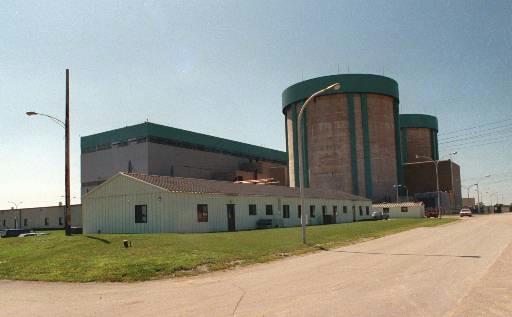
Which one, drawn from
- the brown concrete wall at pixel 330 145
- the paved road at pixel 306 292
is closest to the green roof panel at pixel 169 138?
the brown concrete wall at pixel 330 145

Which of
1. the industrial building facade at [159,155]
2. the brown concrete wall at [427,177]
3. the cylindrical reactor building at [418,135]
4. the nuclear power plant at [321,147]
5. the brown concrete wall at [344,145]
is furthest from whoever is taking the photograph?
the cylindrical reactor building at [418,135]

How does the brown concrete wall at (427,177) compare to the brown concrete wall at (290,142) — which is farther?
the brown concrete wall at (427,177)

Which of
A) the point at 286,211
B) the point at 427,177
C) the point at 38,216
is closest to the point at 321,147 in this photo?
the point at 427,177

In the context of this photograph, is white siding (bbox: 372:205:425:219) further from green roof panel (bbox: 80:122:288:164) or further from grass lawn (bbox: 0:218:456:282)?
grass lawn (bbox: 0:218:456:282)

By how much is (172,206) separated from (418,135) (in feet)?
376

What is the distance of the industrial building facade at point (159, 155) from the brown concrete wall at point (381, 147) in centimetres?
1990

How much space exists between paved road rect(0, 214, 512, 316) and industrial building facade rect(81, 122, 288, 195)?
72082 millimetres

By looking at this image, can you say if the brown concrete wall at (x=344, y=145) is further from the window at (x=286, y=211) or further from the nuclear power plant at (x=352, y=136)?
the window at (x=286, y=211)

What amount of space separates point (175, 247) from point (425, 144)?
410 feet

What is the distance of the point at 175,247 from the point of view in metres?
20.7

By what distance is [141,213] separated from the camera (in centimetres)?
3459

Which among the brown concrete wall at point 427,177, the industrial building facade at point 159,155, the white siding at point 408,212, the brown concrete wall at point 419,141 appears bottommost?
the white siding at point 408,212

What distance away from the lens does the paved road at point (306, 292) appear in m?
8.95

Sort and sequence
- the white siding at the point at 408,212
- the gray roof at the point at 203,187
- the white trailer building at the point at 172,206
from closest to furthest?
the white trailer building at the point at 172,206, the gray roof at the point at 203,187, the white siding at the point at 408,212
